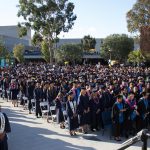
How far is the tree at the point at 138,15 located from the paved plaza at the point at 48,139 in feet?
115

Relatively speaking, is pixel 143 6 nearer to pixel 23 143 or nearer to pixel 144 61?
pixel 144 61

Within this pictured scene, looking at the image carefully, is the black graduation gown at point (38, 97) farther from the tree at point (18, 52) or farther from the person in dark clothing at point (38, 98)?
the tree at point (18, 52)

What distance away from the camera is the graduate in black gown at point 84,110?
13.1 m

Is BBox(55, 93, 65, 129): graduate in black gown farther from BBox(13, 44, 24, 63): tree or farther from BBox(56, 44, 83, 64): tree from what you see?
BBox(13, 44, 24, 63): tree

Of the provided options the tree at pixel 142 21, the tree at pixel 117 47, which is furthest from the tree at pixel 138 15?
the tree at pixel 117 47

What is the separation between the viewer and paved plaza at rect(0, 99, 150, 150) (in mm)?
11227

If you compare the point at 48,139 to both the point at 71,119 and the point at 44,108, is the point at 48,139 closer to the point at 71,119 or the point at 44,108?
the point at 71,119

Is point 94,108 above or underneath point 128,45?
underneath

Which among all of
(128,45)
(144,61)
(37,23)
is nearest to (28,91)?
(37,23)

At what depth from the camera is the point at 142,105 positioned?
13.3 metres

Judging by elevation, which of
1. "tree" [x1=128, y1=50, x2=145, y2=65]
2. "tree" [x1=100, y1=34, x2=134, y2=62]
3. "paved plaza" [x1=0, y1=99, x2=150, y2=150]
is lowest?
"paved plaza" [x1=0, y1=99, x2=150, y2=150]

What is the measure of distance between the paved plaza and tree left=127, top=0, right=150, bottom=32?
3493 centimetres

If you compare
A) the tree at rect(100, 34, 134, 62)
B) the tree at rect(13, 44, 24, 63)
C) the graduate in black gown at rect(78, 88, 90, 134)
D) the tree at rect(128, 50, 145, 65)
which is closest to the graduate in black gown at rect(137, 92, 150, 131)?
the graduate in black gown at rect(78, 88, 90, 134)

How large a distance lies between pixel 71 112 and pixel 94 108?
41.5 inches
